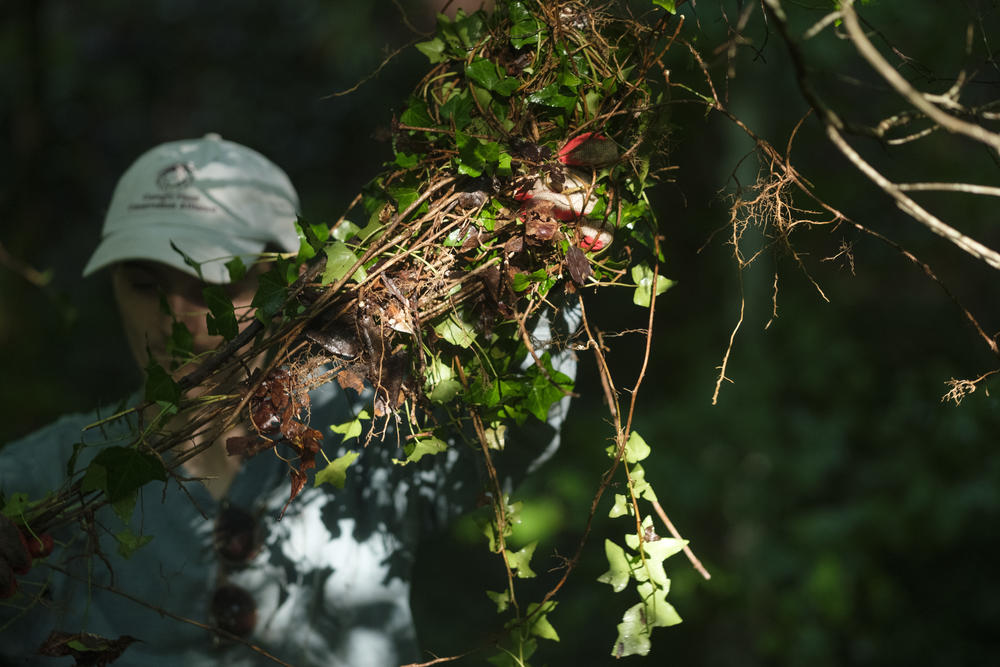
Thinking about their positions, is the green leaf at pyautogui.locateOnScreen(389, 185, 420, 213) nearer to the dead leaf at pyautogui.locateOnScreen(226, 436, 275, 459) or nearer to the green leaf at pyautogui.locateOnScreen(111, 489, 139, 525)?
the dead leaf at pyautogui.locateOnScreen(226, 436, 275, 459)

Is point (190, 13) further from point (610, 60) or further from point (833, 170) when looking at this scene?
point (610, 60)

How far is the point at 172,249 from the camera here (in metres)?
1.38

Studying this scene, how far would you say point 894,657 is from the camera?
283 centimetres

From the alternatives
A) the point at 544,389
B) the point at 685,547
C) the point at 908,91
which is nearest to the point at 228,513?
the point at 544,389

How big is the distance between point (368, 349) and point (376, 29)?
11.4ft

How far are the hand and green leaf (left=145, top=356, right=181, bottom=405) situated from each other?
0.28 meters

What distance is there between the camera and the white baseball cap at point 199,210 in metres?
1.40

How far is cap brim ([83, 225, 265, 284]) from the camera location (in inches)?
54.0

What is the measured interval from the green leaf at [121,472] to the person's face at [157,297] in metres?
0.53

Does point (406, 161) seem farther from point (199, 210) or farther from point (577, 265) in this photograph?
point (199, 210)

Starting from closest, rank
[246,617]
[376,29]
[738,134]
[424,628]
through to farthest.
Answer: [246,617] < [738,134] < [424,628] < [376,29]

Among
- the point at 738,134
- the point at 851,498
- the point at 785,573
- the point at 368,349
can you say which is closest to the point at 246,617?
the point at 368,349

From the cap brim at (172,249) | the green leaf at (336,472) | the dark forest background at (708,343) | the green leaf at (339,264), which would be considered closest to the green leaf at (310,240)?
the green leaf at (339,264)

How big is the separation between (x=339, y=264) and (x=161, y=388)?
24 centimetres
